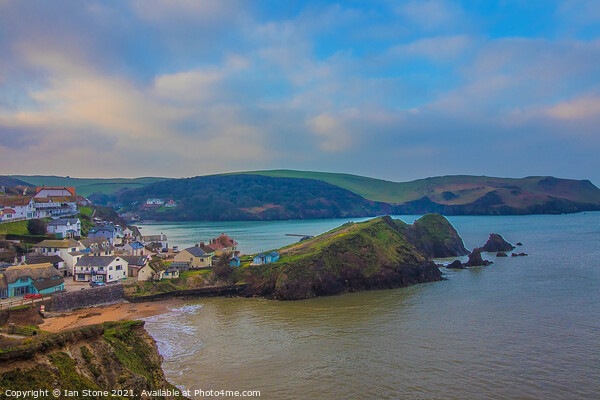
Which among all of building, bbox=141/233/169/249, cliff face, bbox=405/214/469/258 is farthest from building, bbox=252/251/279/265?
building, bbox=141/233/169/249

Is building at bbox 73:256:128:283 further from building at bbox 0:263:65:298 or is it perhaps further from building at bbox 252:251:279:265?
building at bbox 252:251:279:265

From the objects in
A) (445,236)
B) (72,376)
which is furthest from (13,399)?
(445,236)

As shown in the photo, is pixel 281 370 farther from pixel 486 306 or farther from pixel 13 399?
pixel 486 306

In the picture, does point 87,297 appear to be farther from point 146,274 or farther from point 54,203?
point 54,203

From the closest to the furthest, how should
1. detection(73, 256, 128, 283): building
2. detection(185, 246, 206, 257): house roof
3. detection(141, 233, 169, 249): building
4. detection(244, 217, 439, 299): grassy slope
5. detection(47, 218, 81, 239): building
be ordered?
1. detection(73, 256, 128, 283): building
2. detection(244, 217, 439, 299): grassy slope
3. detection(185, 246, 206, 257): house roof
4. detection(47, 218, 81, 239): building
5. detection(141, 233, 169, 249): building

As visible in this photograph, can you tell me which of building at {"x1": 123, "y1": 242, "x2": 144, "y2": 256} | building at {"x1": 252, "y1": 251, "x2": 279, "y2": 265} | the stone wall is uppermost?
building at {"x1": 123, "y1": 242, "x2": 144, "y2": 256}

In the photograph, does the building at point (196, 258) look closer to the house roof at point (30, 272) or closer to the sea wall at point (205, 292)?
the sea wall at point (205, 292)
